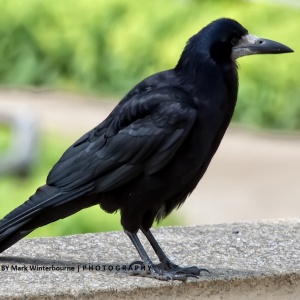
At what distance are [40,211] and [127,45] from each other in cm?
630

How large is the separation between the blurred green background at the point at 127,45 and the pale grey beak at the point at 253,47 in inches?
207

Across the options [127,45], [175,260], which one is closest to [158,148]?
[175,260]

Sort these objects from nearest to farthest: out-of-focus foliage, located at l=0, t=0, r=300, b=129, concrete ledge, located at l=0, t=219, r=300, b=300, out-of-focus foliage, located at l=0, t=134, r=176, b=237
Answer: concrete ledge, located at l=0, t=219, r=300, b=300
out-of-focus foliage, located at l=0, t=134, r=176, b=237
out-of-focus foliage, located at l=0, t=0, r=300, b=129

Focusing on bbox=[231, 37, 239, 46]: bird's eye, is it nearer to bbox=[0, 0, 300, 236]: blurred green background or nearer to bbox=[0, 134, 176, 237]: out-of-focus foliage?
bbox=[0, 134, 176, 237]: out-of-focus foliage

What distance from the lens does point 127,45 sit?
9742 mm

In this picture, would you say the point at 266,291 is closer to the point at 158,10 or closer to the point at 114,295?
the point at 114,295

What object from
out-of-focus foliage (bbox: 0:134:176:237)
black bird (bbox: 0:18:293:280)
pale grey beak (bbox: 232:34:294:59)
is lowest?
out-of-focus foliage (bbox: 0:134:176:237)

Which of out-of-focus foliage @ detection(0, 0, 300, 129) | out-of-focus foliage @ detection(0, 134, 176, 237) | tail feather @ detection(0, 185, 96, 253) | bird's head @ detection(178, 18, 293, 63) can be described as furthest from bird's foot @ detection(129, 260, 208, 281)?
out-of-focus foliage @ detection(0, 0, 300, 129)

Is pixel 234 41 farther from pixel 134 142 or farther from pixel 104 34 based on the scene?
pixel 104 34

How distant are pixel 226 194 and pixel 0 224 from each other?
389cm

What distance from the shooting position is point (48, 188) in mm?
3605

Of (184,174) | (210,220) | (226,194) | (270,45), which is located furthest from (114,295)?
(226,194)

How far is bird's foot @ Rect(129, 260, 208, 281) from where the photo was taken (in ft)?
11.5

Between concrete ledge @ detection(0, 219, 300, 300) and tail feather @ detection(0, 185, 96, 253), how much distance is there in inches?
5.5
